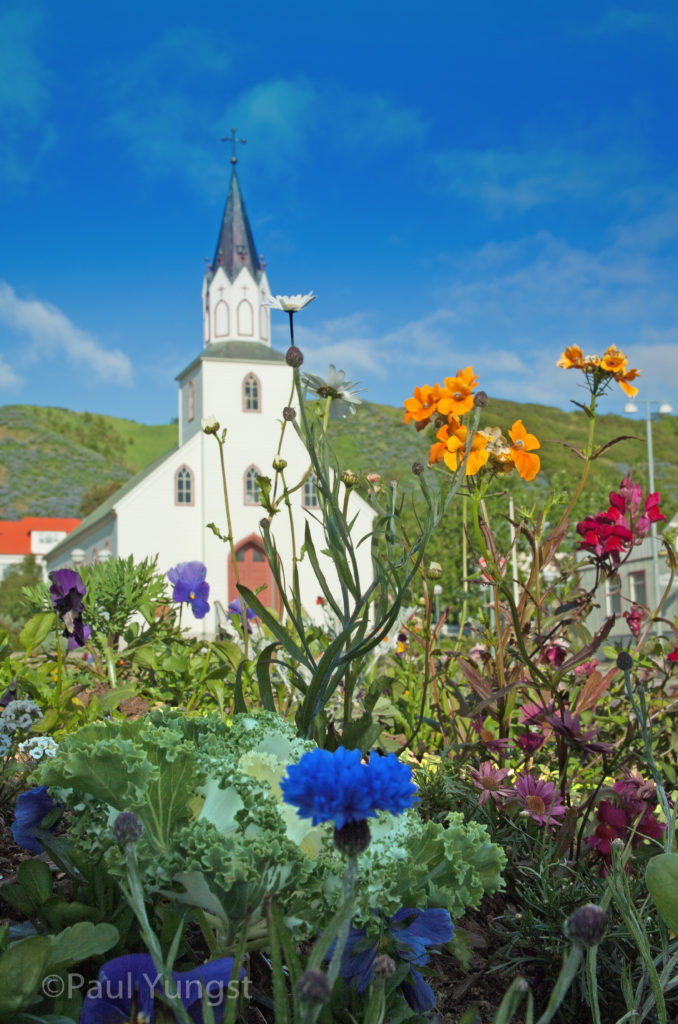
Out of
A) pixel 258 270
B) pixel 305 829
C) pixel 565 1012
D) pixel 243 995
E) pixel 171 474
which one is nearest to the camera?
pixel 243 995

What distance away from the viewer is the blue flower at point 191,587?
149 inches

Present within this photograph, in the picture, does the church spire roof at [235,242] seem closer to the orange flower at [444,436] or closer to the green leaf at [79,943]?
the orange flower at [444,436]

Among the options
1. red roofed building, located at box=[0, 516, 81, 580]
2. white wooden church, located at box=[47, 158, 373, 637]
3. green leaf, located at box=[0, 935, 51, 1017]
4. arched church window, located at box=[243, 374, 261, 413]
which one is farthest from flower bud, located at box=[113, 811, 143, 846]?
red roofed building, located at box=[0, 516, 81, 580]

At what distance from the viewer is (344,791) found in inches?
37.4

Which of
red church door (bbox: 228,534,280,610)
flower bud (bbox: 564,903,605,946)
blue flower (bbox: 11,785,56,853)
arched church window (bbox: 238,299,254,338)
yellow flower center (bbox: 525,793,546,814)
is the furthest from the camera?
arched church window (bbox: 238,299,254,338)

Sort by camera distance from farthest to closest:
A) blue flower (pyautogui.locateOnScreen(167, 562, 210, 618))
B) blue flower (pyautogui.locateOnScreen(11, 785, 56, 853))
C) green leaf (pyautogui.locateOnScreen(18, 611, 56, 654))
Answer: blue flower (pyautogui.locateOnScreen(167, 562, 210, 618)) → green leaf (pyautogui.locateOnScreen(18, 611, 56, 654)) → blue flower (pyautogui.locateOnScreen(11, 785, 56, 853))

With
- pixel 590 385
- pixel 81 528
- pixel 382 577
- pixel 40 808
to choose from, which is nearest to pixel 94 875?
pixel 40 808

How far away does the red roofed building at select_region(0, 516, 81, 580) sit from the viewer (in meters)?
66.0

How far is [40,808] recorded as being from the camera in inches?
64.5

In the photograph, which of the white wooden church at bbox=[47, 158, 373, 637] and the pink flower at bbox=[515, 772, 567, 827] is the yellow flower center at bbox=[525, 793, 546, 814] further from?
the white wooden church at bbox=[47, 158, 373, 637]

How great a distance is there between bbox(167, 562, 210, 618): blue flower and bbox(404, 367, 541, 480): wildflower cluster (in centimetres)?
159

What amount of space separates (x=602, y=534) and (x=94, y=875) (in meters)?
1.88

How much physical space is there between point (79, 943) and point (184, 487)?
2787 centimetres

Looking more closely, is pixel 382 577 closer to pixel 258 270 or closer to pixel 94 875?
pixel 94 875
